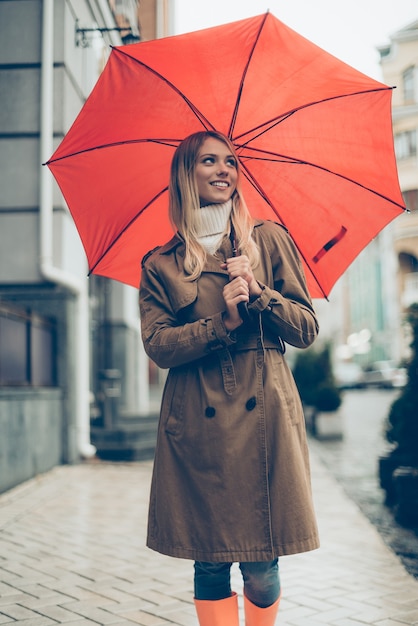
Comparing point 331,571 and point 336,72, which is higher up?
point 336,72

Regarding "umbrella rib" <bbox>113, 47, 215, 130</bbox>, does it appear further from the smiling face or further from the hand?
the hand

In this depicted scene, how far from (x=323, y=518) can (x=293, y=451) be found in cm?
400

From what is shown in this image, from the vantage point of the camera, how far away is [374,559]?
4.85 meters

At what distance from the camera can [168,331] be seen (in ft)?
8.20

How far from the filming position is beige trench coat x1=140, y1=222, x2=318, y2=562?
239cm

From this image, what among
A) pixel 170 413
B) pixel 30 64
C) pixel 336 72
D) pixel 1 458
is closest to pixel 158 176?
pixel 336 72

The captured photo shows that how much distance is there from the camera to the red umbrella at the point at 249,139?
2.85 m

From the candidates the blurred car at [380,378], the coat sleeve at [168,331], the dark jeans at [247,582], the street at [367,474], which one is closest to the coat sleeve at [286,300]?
the coat sleeve at [168,331]

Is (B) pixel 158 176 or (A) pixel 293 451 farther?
(B) pixel 158 176

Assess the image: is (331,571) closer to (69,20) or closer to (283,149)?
(283,149)

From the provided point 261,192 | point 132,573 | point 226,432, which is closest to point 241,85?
point 261,192

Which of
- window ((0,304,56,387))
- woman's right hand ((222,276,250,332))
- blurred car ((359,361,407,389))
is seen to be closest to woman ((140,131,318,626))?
woman's right hand ((222,276,250,332))

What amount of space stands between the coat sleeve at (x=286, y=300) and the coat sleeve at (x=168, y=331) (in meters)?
0.15

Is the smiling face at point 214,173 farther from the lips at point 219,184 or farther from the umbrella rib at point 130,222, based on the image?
the umbrella rib at point 130,222
